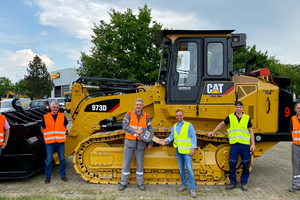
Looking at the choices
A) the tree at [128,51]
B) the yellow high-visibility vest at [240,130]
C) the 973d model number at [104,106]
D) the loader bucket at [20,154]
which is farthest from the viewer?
the tree at [128,51]

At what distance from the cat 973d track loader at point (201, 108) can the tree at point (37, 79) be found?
4405 cm

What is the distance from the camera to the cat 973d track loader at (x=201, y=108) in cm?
471

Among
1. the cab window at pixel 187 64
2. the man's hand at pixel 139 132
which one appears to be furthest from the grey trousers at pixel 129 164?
the cab window at pixel 187 64

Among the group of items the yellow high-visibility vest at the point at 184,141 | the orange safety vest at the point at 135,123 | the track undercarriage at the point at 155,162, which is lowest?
the track undercarriage at the point at 155,162

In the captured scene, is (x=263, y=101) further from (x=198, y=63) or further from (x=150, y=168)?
(x=150, y=168)

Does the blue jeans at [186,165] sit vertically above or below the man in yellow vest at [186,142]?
below

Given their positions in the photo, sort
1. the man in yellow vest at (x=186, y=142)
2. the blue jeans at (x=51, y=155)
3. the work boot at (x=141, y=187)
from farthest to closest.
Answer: the blue jeans at (x=51, y=155), the work boot at (x=141, y=187), the man in yellow vest at (x=186, y=142)

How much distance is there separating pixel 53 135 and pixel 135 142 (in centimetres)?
184

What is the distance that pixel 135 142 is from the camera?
4.49m

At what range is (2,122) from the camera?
429 centimetres

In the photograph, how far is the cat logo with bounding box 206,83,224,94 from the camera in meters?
4.72

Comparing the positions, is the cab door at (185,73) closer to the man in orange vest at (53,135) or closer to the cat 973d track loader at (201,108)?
the cat 973d track loader at (201,108)

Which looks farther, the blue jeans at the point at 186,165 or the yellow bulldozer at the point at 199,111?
the yellow bulldozer at the point at 199,111

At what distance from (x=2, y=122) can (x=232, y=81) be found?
481 centimetres
